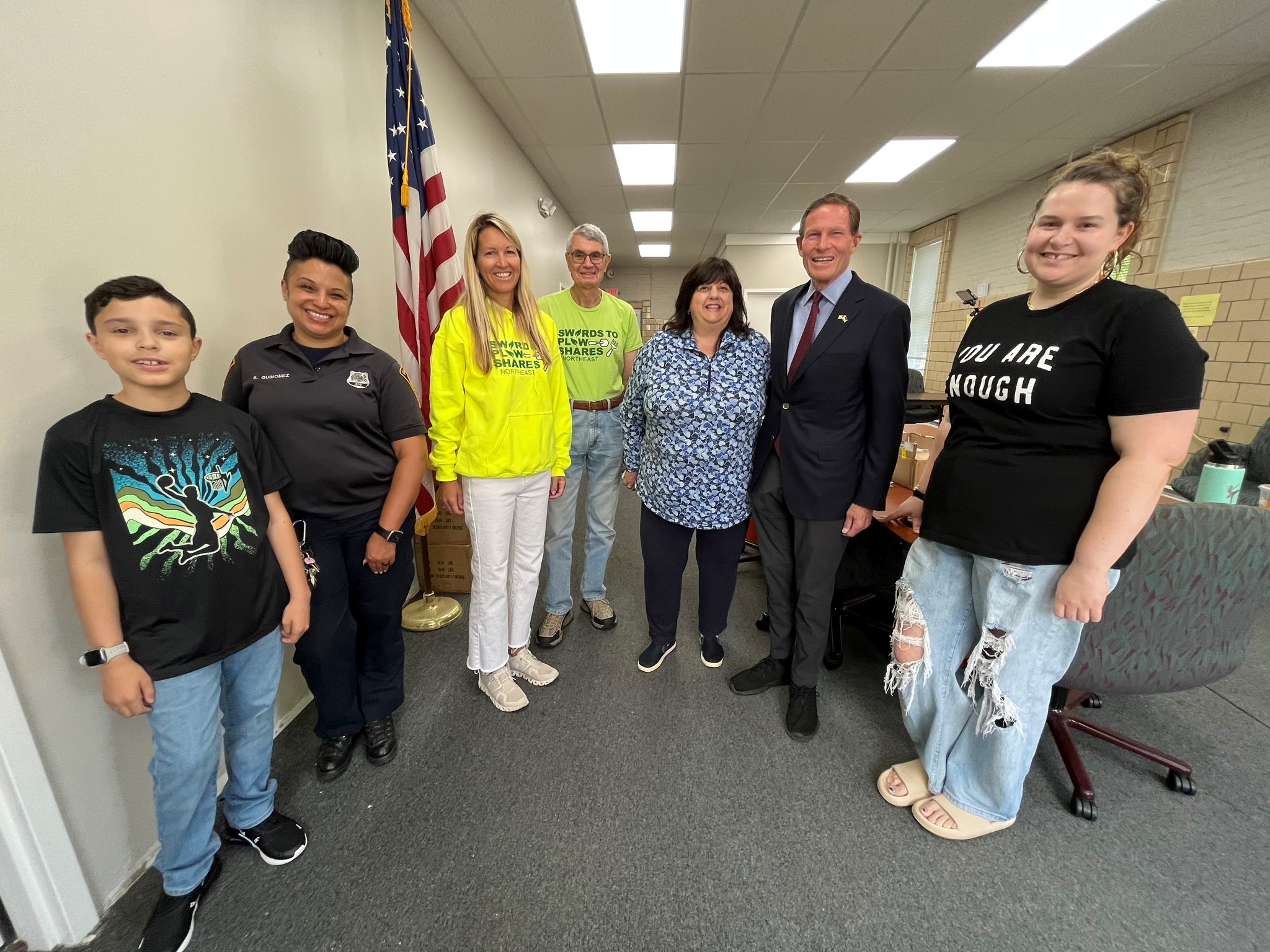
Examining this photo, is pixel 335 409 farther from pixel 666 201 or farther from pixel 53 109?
pixel 666 201

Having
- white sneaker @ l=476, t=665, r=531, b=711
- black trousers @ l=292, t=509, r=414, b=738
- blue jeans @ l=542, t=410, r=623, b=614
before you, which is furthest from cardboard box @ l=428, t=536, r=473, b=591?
black trousers @ l=292, t=509, r=414, b=738

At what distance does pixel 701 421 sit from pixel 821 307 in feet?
1.70

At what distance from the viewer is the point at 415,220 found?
6.92 feet

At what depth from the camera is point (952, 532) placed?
49.8 inches

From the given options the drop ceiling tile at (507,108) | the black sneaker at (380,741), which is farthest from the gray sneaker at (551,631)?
the drop ceiling tile at (507,108)

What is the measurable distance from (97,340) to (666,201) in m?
6.24

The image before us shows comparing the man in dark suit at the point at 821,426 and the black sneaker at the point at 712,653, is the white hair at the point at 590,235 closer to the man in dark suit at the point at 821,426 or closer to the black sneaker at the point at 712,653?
the man in dark suit at the point at 821,426

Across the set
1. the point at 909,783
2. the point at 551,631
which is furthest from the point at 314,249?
the point at 909,783

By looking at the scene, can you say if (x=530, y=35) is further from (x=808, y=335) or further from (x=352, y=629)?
(x=352, y=629)

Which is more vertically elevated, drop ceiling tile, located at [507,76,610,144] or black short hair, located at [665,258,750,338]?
drop ceiling tile, located at [507,76,610,144]

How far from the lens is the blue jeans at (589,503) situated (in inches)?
89.1

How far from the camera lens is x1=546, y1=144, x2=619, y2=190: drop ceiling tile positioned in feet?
14.6

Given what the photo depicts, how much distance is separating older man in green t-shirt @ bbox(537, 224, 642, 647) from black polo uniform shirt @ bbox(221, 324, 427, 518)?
2.91 ft

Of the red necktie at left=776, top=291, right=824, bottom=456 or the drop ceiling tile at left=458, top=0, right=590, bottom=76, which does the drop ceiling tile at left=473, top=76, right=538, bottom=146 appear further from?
the red necktie at left=776, top=291, right=824, bottom=456
